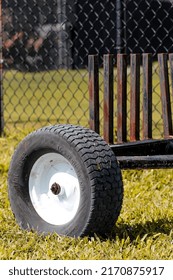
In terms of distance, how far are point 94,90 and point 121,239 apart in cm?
102

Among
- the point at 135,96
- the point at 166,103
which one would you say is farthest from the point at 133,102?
the point at 166,103

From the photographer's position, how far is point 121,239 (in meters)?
3.40

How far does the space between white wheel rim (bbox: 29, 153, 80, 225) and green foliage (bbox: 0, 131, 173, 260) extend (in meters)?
0.12

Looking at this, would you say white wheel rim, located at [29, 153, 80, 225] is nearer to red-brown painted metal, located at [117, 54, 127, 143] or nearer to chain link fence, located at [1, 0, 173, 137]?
red-brown painted metal, located at [117, 54, 127, 143]

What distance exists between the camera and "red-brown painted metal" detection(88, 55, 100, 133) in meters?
4.07

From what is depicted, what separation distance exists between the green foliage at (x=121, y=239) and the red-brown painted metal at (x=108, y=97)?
1.22ft

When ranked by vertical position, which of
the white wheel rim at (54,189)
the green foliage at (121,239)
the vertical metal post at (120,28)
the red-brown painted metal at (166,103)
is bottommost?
the green foliage at (121,239)

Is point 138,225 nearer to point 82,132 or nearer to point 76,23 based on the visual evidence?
point 82,132

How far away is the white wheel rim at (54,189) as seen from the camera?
134 inches

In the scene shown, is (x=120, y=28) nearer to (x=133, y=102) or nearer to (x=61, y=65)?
(x=133, y=102)

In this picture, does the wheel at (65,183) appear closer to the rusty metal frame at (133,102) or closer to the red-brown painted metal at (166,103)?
the rusty metal frame at (133,102)

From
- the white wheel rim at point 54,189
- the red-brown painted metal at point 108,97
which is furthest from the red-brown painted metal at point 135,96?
the white wheel rim at point 54,189

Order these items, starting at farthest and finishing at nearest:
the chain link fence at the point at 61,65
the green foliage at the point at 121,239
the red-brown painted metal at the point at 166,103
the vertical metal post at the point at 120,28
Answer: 1. the chain link fence at the point at 61,65
2. the vertical metal post at the point at 120,28
3. the red-brown painted metal at the point at 166,103
4. the green foliage at the point at 121,239

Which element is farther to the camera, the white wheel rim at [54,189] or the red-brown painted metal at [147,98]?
the red-brown painted metal at [147,98]
